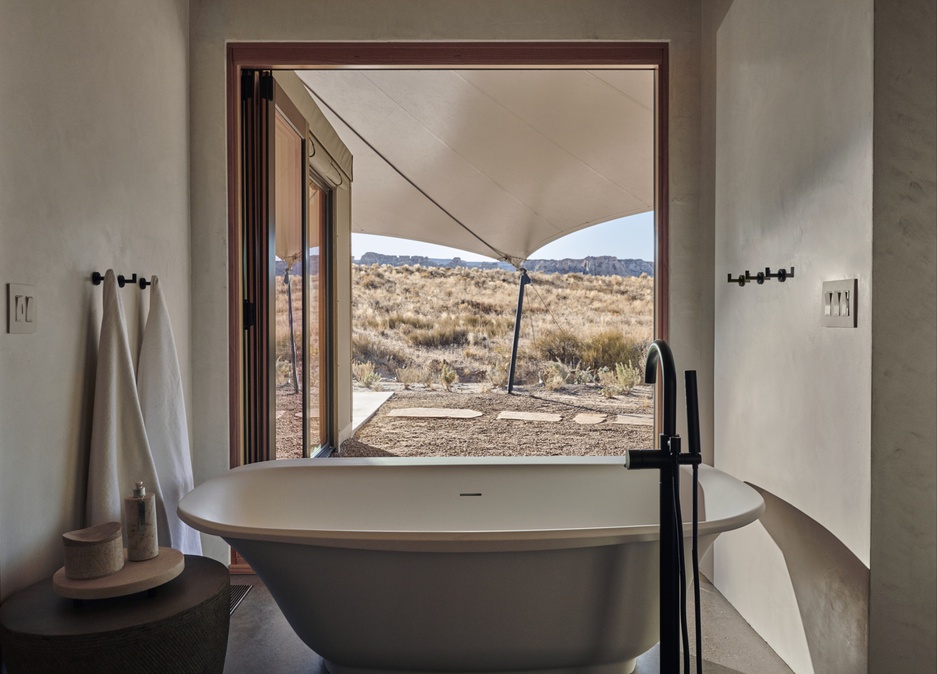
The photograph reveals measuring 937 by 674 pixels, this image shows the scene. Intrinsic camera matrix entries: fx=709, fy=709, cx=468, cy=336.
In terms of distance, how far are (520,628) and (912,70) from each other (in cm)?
160

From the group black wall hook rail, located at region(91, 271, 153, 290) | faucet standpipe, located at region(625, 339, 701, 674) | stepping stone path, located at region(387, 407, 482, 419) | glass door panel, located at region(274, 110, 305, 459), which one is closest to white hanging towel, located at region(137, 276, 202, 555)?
black wall hook rail, located at region(91, 271, 153, 290)

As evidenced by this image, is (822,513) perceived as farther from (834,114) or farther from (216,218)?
(216,218)

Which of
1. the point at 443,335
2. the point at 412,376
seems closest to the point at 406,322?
the point at 443,335

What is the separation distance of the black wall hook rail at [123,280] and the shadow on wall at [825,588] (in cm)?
204

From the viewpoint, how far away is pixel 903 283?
62.0 inches

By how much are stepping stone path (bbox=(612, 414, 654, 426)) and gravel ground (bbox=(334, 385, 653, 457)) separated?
42 mm

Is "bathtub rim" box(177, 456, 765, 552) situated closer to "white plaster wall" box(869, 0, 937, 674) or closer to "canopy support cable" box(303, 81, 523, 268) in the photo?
"white plaster wall" box(869, 0, 937, 674)

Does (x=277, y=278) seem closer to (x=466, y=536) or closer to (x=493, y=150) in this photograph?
(x=466, y=536)

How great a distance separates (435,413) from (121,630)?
5.08 m

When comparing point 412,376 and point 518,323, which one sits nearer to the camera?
point 518,323

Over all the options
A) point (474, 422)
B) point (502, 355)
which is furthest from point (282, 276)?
point (502, 355)

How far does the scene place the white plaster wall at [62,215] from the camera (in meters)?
1.62

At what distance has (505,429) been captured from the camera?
6195mm

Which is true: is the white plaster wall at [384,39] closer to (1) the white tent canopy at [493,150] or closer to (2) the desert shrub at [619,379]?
(1) the white tent canopy at [493,150]
